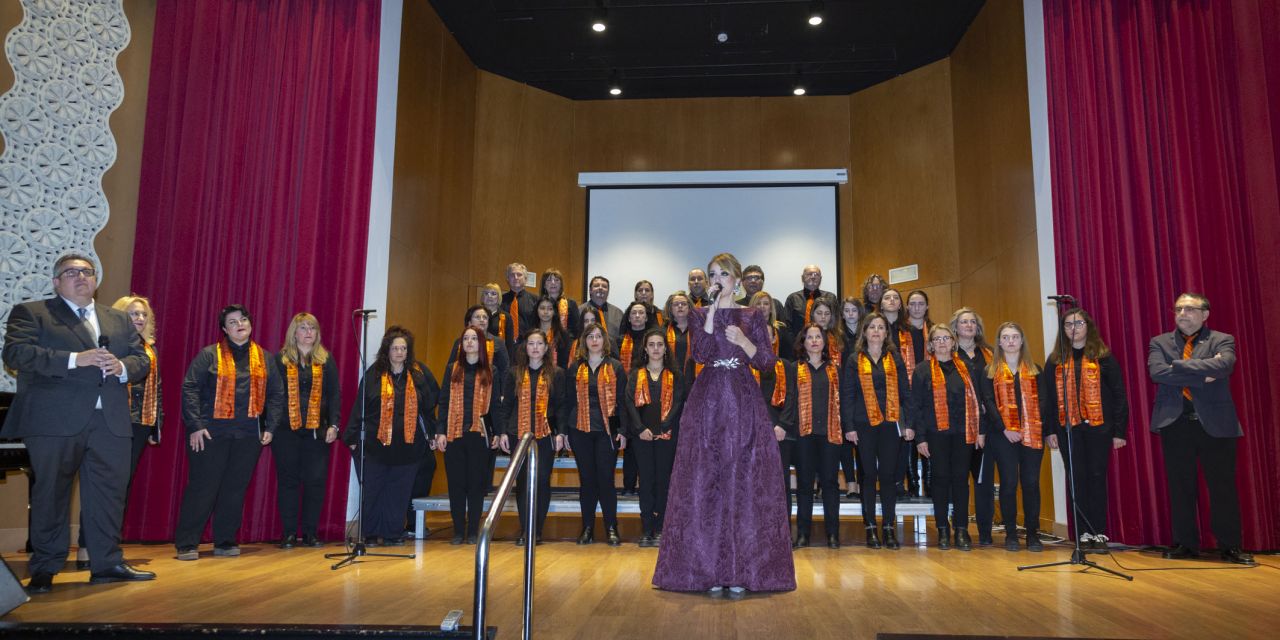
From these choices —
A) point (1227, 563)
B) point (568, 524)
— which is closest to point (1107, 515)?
point (1227, 563)

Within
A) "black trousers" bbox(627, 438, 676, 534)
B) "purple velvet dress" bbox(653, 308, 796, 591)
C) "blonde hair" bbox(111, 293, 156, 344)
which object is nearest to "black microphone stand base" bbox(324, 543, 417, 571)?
"black trousers" bbox(627, 438, 676, 534)

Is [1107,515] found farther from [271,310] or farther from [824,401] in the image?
[271,310]

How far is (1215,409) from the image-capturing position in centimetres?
477

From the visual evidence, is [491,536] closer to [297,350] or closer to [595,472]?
[595,472]

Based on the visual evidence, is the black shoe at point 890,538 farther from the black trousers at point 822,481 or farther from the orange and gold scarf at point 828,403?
the orange and gold scarf at point 828,403

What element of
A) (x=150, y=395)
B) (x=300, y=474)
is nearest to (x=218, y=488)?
(x=300, y=474)

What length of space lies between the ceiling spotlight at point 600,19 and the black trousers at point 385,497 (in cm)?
426

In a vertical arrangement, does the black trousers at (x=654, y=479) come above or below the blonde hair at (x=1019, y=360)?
below

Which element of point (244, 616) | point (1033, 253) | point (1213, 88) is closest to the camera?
point (244, 616)

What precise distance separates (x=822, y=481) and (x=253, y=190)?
428 centimetres

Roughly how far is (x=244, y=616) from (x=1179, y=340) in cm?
504

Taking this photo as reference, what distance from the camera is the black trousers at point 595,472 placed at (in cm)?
543

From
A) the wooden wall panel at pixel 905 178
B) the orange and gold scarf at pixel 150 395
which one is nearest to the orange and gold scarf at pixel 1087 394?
the wooden wall panel at pixel 905 178

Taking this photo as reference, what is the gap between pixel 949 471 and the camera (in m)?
5.26
